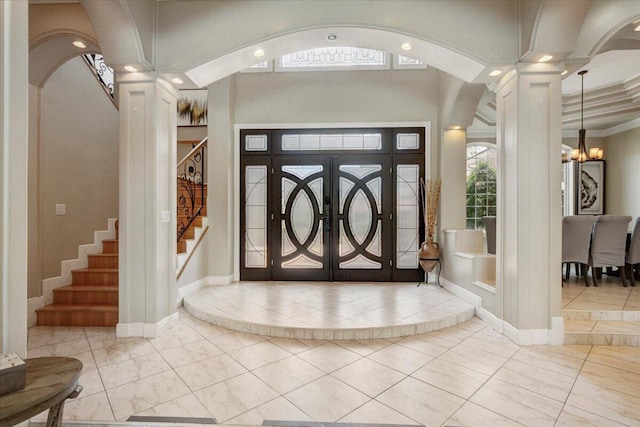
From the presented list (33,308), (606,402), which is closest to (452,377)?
(606,402)

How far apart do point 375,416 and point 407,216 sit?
3719 millimetres

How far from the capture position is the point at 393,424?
188 cm

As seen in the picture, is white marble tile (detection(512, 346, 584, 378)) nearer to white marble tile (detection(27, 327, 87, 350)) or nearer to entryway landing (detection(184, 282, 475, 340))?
entryway landing (detection(184, 282, 475, 340))

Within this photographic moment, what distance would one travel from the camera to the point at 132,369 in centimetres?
259

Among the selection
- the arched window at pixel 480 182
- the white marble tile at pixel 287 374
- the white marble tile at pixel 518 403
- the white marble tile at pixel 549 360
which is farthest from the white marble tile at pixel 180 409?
the arched window at pixel 480 182

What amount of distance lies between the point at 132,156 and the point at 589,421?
168 inches

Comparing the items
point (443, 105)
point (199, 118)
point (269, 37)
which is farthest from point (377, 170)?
point (199, 118)

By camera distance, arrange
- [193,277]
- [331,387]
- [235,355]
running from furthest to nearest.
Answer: [193,277] < [235,355] < [331,387]

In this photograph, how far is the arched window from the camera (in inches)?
289

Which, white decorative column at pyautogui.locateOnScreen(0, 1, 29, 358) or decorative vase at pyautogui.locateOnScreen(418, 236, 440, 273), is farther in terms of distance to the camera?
decorative vase at pyautogui.locateOnScreen(418, 236, 440, 273)

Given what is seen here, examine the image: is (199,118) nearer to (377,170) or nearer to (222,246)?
(222,246)

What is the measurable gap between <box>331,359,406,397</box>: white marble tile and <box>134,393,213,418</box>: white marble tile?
99cm

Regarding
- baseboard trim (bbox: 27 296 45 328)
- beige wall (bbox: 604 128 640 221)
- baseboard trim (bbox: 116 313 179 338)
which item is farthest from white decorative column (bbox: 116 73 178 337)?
beige wall (bbox: 604 128 640 221)

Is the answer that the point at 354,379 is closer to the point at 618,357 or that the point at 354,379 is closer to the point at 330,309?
the point at 330,309
